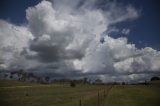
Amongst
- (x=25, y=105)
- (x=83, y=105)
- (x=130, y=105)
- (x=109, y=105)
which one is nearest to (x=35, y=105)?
(x=25, y=105)

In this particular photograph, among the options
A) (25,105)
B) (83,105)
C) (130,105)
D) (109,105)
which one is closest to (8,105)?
(25,105)

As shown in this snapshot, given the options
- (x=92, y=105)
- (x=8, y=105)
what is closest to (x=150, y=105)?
(x=92, y=105)

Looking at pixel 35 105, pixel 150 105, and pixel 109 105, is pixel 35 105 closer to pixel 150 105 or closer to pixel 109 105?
→ pixel 109 105

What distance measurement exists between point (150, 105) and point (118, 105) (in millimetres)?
4026

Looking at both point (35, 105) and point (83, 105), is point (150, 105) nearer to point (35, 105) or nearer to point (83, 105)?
point (83, 105)

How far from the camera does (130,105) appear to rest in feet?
101

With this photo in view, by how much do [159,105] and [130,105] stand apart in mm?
3530

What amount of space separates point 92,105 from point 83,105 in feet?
4.01

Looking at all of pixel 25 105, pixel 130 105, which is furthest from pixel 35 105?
pixel 130 105

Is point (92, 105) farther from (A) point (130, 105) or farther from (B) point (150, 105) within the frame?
(B) point (150, 105)

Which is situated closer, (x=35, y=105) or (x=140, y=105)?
(x=140, y=105)

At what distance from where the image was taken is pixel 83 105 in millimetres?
30375

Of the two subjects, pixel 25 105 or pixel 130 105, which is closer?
pixel 130 105

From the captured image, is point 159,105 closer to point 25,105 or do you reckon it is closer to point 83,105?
point 83,105
